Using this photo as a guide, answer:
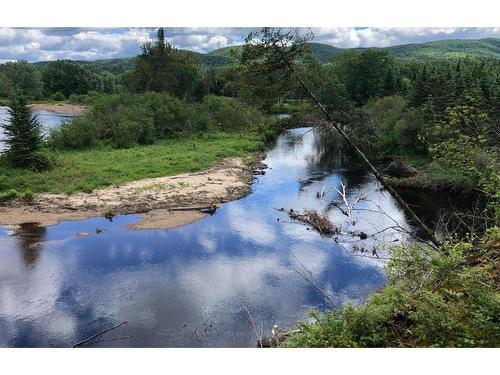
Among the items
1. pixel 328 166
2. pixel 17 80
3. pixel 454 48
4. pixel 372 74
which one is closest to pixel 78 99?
pixel 17 80

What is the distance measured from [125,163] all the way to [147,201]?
17.5 ft

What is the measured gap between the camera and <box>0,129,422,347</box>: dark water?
8750 mm

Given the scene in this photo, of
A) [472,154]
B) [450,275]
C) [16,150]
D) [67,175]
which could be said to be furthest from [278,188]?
[450,275]

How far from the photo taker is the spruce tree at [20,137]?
1670 cm

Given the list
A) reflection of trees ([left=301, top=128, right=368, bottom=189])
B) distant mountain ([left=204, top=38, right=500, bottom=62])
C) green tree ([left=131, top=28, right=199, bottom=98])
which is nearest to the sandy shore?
reflection of trees ([left=301, top=128, right=368, bottom=189])

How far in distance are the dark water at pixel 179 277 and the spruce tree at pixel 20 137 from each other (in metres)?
4.11

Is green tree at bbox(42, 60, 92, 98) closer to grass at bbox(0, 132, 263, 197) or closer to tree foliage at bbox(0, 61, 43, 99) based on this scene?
tree foliage at bbox(0, 61, 43, 99)

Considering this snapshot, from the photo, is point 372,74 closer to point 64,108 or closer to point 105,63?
point 105,63

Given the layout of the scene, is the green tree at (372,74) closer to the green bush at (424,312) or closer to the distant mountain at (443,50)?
the distant mountain at (443,50)

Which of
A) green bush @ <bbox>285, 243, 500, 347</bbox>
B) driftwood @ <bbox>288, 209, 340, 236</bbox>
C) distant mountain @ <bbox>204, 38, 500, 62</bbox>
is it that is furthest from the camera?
driftwood @ <bbox>288, 209, 340, 236</bbox>

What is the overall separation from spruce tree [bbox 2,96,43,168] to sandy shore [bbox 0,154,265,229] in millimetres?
1618

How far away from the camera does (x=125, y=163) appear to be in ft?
74.0

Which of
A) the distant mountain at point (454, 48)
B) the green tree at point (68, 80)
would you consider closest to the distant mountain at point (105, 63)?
the green tree at point (68, 80)

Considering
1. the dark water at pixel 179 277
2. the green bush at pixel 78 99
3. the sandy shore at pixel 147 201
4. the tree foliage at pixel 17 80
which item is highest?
the tree foliage at pixel 17 80
